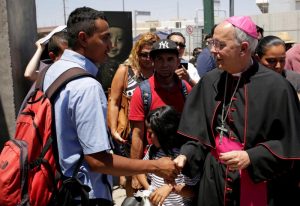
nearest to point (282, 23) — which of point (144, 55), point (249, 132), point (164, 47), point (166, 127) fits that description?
point (144, 55)

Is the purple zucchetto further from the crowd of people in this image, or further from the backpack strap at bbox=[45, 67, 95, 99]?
the backpack strap at bbox=[45, 67, 95, 99]

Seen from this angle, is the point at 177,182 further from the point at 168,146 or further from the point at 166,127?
the point at 166,127

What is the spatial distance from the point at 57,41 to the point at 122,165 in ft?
4.88

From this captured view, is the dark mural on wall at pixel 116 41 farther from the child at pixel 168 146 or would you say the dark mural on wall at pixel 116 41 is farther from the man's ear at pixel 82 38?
the man's ear at pixel 82 38

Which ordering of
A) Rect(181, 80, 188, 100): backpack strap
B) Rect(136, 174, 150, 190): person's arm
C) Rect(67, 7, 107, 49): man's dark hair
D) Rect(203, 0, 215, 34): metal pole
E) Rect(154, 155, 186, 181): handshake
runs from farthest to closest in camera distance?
1. Rect(203, 0, 215, 34): metal pole
2. Rect(181, 80, 188, 100): backpack strap
3. Rect(136, 174, 150, 190): person's arm
4. Rect(154, 155, 186, 181): handshake
5. Rect(67, 7, 107, 49): man's dark hair

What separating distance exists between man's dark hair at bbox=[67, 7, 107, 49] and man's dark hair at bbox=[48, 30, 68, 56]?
1039 mm

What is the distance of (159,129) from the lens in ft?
9.98

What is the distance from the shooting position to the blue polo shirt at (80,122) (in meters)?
2.13

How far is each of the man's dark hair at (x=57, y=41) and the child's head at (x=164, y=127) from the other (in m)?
0.95

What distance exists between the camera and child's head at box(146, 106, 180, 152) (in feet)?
9.97

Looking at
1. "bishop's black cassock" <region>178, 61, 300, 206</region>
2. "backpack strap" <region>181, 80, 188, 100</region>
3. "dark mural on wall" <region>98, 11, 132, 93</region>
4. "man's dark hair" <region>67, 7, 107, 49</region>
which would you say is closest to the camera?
"man's dark hair" <region>67, 7, 107, 49</region>

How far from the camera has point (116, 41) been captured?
6422 millimetres

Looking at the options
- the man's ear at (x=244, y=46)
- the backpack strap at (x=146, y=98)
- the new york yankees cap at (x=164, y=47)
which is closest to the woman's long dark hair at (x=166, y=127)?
the backpack strap at (x=146, y=98)

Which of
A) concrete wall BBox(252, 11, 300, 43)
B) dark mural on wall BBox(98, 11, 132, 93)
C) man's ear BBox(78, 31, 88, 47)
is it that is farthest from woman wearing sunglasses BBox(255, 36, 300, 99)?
concrete wall BBox(252, 11, 300, 43)
